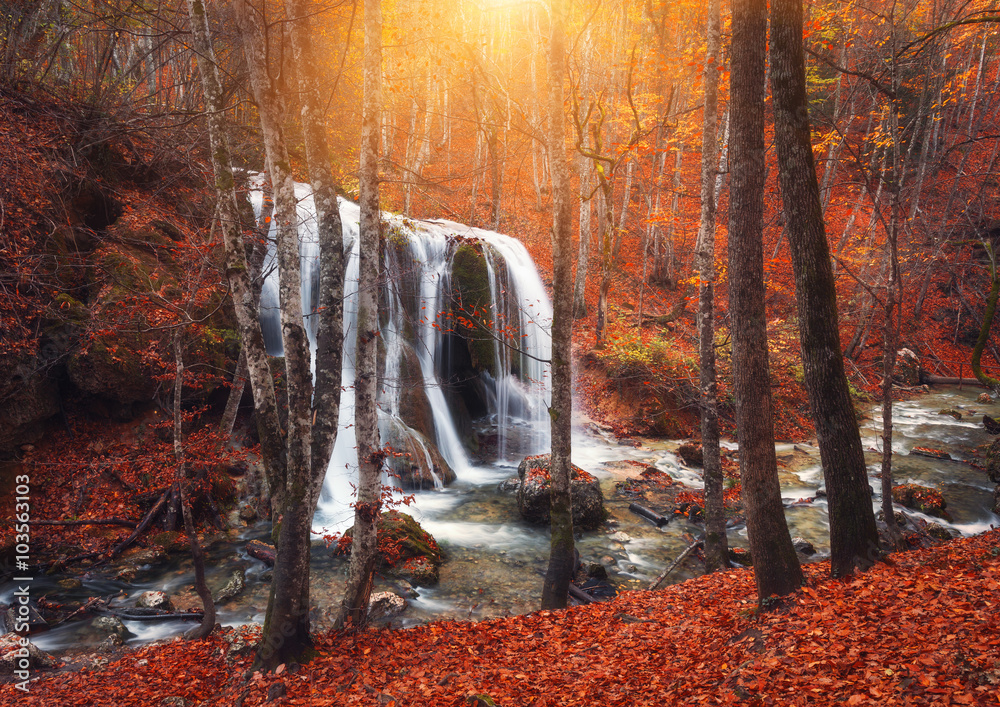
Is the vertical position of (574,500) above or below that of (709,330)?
below

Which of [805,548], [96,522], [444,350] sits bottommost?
[805,548]

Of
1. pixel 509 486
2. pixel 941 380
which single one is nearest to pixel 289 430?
pixel 509 486

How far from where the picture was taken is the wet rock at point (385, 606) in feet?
25.7

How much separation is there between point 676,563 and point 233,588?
7753 millimetres

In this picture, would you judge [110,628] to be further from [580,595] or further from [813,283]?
[813,283]

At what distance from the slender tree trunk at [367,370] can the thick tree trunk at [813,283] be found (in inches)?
181

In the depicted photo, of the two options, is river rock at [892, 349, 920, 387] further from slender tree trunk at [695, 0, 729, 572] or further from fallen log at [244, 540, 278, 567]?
fallen log at [244, 540, 278, 567]

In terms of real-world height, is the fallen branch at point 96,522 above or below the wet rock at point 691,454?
above

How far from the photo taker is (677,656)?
16.3 ft

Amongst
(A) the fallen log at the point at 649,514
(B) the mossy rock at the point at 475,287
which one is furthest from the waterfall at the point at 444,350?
(A) the fallen log at the point at 649,514

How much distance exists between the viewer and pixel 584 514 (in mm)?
10977

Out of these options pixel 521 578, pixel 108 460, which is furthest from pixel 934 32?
pixel 108 460

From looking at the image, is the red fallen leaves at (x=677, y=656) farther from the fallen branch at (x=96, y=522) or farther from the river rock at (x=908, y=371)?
the river rock at (x=908, y=371)

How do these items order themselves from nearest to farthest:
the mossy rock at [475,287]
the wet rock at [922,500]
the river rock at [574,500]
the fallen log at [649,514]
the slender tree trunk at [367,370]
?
the slender tree trunk at [367,370] → the wet rock at [922,500] → the river rock at [574,500] → the fallen log at [649,514] → the mossy rock at [475,287]
